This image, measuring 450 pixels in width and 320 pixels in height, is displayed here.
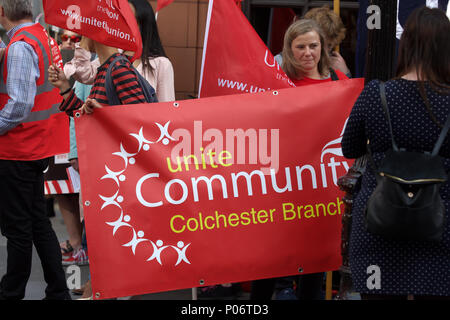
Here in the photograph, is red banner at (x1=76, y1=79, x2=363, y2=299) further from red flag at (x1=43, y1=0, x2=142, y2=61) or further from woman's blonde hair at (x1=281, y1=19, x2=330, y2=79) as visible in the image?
woman's blonde hair at (x1=281, y1=19, x2=330, y2=79)

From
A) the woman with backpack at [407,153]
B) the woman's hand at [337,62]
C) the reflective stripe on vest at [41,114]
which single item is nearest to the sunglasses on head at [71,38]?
the reflective stripe on vest at [41,114]

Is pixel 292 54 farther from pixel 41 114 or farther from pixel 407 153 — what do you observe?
pixel 407 153

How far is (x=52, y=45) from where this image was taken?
5.43 m

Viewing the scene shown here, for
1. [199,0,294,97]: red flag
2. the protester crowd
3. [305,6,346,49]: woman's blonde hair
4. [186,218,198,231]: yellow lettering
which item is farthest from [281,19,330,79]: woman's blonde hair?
[186,218,198,231]: yellow lettering

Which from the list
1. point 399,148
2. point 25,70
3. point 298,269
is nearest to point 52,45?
point 25,70

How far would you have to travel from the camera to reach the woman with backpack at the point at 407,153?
3291mm

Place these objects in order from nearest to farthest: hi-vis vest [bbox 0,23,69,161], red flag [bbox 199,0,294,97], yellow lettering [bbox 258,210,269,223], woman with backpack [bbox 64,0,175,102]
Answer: yellow lettering [bbox 258,210,269,223]
red flag [bbox 199,0,294,97]
hi-vis vest [bbox 0,23,69,161]
woman with backpack [bbox 64,0,175,102]

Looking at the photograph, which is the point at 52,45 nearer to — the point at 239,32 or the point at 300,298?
the point at 239,32

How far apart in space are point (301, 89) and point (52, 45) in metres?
1.99

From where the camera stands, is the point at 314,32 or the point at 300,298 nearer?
the point at 300,298

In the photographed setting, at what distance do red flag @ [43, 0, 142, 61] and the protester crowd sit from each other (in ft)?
0.44

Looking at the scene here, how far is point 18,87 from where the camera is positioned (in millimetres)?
4934

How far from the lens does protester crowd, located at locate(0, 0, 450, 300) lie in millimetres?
3363

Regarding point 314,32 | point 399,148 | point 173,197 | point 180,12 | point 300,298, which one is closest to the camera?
point 399,148
